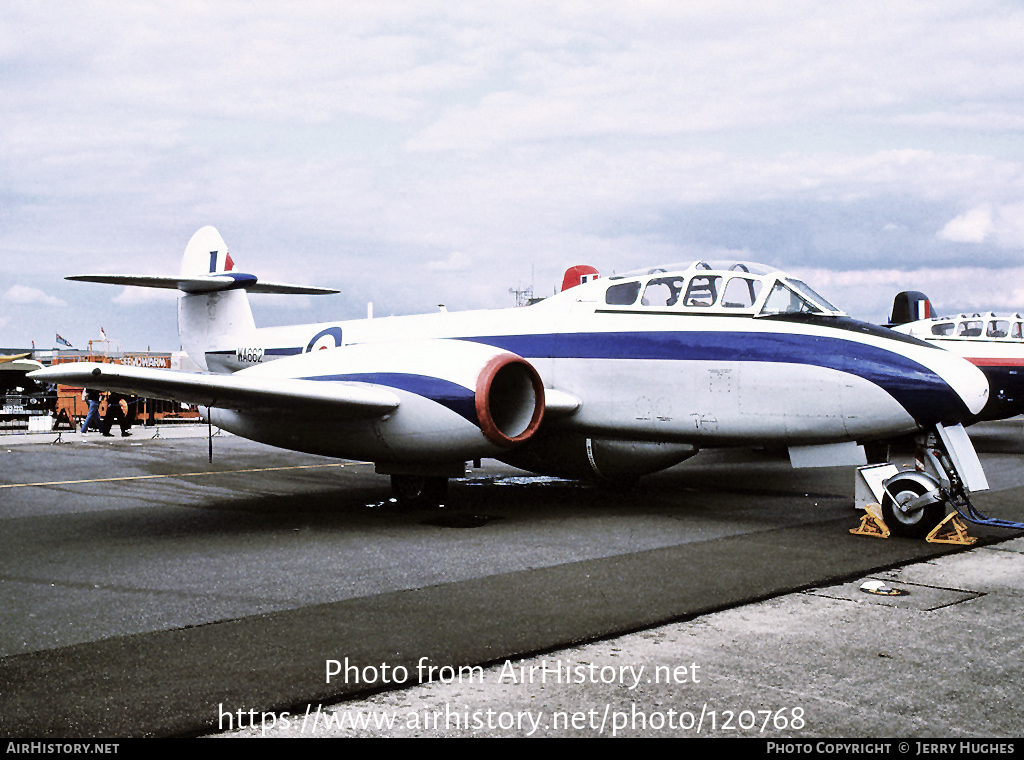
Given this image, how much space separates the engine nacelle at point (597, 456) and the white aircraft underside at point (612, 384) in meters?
0.02

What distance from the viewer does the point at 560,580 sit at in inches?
234

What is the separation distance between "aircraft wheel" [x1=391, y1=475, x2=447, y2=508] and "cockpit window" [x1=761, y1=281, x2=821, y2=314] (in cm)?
390

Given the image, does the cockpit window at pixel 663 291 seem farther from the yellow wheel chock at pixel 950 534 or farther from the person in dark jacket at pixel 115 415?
the person in dark jacket at pixel 115 415

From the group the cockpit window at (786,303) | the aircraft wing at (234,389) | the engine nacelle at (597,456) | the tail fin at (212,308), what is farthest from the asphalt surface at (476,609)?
the tail fin at (212,308)

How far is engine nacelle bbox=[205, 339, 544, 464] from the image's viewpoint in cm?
830

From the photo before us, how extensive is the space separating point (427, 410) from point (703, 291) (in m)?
3.13

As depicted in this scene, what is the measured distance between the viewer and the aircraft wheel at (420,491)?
9.50m

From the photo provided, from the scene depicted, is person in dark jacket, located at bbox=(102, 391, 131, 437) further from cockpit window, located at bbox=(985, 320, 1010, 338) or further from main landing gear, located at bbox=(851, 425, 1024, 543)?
cockpit window, located at bbox=(985, 320, 1010, 338)

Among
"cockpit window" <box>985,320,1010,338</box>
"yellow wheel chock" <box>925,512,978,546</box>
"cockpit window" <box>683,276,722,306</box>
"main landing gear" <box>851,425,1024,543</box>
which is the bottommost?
"yellow wheel chock" <box>925,512,978,546</box>

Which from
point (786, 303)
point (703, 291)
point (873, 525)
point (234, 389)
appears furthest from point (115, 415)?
point (873, 525)

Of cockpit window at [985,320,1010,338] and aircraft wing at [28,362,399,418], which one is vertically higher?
cockpit window at [985,320,1010,338]

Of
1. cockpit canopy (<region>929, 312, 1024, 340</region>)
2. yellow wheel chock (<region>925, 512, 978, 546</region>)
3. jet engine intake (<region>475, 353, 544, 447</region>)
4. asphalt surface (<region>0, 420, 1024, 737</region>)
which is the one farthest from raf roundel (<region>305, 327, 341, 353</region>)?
cockpit canopy (<region>929, 312, 1024, 340</region>)

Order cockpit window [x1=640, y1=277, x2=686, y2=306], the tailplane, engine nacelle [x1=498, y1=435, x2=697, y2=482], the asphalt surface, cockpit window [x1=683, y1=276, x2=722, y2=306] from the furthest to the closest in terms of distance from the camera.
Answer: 1. the tailplane
2. engine nacelle [x1=498, y1=435, x2=697, y2=482]
3. cockpit window [x1=640, y1=277, x2=686, y2=306]
4. cockpit window [x1=683, y1=276, x2=722, y2=306]
5. the asphalt surface

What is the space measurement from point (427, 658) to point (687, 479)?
8.91m
